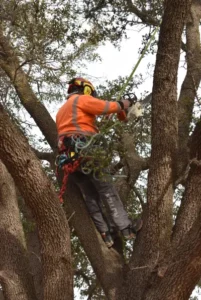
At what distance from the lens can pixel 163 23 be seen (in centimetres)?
421

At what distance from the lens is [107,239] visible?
15.4ft

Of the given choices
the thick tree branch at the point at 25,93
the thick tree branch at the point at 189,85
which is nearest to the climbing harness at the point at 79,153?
the thick tree branch at the point at 25,93

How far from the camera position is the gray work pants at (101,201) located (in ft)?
15.4

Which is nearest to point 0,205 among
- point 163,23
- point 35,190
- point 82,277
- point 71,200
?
point 71,200

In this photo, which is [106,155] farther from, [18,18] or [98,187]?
[18,18]

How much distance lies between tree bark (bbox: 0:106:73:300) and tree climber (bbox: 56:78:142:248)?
0.87m

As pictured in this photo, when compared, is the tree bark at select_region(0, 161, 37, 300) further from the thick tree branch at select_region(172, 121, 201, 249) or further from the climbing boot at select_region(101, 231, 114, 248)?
the thick tree branch at select_region(172, 121, 201, 249)

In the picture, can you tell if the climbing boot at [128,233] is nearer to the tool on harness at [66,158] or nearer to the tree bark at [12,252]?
the tool on harness at [66,158]

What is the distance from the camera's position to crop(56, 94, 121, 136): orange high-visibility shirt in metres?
4.70

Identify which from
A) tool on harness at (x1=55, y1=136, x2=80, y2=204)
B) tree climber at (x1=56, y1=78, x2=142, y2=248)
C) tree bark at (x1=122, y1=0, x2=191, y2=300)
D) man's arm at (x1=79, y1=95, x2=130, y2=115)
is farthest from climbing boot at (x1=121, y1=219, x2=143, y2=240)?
man's arm at (x1=79, y1=95, x2=130, y2=115)

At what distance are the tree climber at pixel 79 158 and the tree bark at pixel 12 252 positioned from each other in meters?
0.57

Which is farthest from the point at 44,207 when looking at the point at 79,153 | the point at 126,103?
the point at 126,103

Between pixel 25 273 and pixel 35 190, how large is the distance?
1031 millimetres

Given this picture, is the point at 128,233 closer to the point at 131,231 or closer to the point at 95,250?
the point at 131,231
